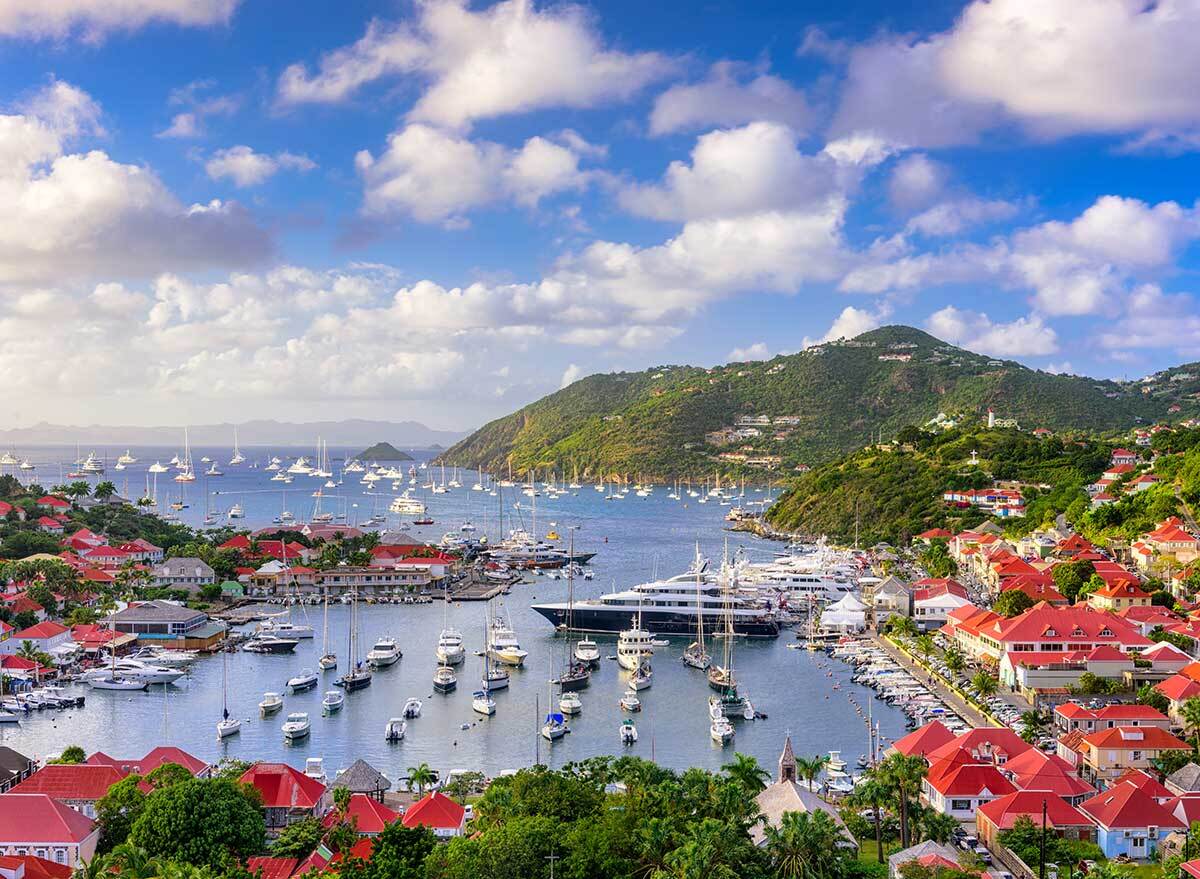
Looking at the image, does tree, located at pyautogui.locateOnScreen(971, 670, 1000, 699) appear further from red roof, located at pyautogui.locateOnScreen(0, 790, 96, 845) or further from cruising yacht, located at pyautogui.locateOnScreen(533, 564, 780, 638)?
red roof, located at pyautogui.locateOnScreen(0, 790, 96, 845)

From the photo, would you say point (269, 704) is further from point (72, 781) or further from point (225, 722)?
point (72, 781)

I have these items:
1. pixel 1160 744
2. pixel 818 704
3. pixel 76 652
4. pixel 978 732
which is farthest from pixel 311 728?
pixel 1160 744

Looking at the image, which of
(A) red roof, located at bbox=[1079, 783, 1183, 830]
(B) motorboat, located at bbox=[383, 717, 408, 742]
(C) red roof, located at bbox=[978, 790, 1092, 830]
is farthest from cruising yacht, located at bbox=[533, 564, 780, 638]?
(A) red roof, located at bbox=[1079, 783, 1183, 830]

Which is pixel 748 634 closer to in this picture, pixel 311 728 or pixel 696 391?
pixel 311 728

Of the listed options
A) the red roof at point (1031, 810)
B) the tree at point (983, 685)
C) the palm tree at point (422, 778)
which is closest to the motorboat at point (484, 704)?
the palm tree at point (422, 778)

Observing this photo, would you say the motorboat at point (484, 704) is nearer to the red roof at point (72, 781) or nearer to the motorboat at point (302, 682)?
the motorboat at point (302, 682)

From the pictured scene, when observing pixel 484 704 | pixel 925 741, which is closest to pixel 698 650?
pixel 484 704
